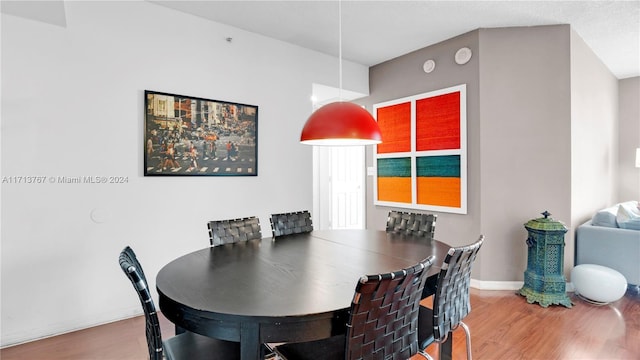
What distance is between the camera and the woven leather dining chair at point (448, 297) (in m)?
1.53

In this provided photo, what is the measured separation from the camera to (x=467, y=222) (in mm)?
3637

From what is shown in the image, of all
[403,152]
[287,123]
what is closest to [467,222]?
[403,152]

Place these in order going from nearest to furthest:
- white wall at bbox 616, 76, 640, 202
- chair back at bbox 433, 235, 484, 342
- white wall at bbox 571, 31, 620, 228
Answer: chair back at bbox 433, 235, 484, 342 < white wall at bbox 571, 31, 620, 228 < white wall at bbox 616, 76, 640, 202

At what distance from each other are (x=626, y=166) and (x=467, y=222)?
12.1 feet

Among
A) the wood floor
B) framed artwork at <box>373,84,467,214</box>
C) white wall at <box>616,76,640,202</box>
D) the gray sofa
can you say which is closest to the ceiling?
framed artwork at <box>373,84,467,214</box>

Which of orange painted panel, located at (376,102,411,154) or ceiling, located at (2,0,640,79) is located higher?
ceiling, located at (2,0,640,79)

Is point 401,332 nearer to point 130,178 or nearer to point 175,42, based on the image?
point 130,178

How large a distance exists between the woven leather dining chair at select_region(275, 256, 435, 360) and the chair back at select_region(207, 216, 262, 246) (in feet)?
3.45

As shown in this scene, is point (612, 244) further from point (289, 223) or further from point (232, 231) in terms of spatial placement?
point (232, 231)

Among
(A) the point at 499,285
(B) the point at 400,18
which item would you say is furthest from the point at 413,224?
(B) the point at 400,18

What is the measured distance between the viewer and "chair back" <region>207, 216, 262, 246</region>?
232 centimetres

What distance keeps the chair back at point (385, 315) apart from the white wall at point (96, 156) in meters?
2.32

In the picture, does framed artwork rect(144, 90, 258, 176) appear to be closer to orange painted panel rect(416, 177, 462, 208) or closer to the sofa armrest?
orange painted panel rect(416, 177, 462, 208)

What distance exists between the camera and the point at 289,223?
2.82 metres
